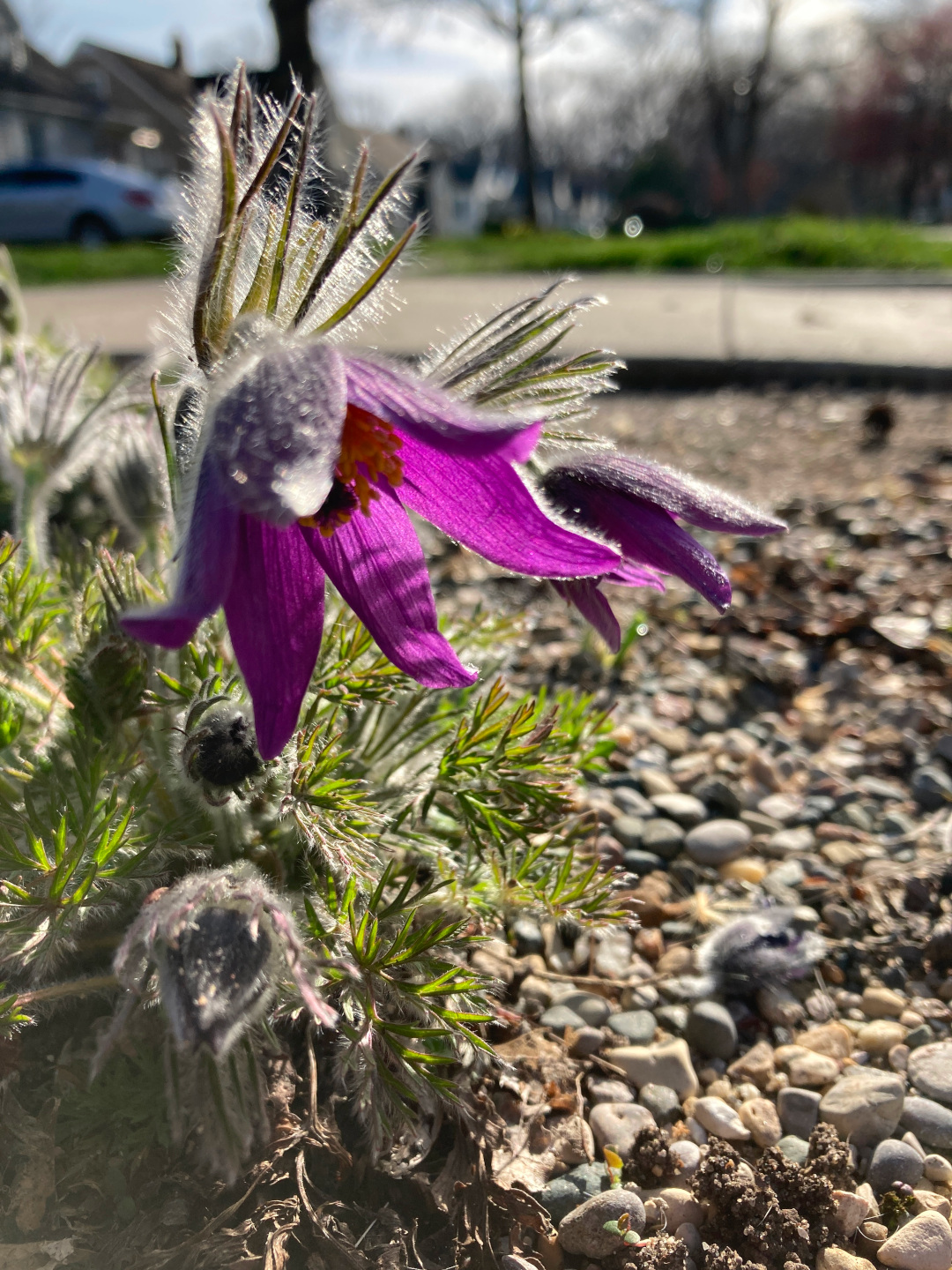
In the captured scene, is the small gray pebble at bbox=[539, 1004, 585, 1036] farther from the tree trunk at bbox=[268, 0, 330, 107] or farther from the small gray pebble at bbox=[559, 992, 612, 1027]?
the tree trunk at bbox=[268, 0, 330, 107]

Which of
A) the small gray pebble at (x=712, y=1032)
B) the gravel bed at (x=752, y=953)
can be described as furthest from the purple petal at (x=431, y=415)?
the small gray pebble at (x=712, y=1032)

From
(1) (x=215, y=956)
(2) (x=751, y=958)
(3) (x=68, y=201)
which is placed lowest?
(2) (x=751, y=958)

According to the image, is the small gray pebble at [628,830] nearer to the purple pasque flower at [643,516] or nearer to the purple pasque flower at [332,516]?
the purple pasque flower at [643,516]

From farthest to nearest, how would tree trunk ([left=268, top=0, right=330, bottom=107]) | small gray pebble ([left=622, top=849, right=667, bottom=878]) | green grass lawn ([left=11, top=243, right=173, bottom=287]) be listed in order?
green grass lawn ([left=11, top=243, right=173, bottom=287]), tree trunk ([left=268, top=0, right=330, bottom=107]), small gray pebble ([left=622, top=849, right=667, bottom=878])

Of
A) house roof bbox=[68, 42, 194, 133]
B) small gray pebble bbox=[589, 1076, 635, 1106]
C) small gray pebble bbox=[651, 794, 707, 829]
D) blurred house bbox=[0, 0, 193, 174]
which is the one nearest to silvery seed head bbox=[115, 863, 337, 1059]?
small gray pebble bbox=[589, 1076, 635, 1106]

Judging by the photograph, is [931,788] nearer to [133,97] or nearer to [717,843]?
[717,843]

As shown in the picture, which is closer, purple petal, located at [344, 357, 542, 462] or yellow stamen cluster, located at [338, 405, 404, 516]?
purple petal, located at [344, 357, 542, 462]

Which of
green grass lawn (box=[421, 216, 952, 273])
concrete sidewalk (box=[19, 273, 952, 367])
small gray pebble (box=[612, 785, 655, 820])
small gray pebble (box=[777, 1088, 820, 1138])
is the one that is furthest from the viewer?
green grass lawn (box=[421, 216, 952, 273])

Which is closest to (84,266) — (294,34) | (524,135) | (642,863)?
(294,34)
